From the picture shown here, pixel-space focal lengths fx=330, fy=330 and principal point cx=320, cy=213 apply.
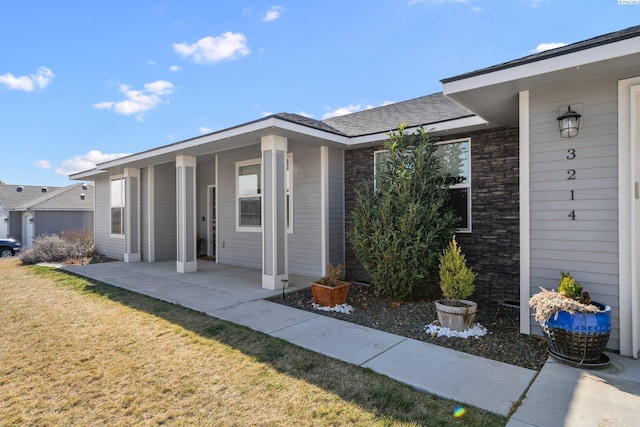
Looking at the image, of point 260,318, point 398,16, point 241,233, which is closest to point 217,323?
point 260,318

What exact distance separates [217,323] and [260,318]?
0.59 meters

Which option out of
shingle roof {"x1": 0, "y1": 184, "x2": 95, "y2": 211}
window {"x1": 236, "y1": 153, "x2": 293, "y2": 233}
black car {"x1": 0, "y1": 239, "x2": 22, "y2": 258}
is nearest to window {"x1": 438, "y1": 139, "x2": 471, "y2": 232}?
window {"x1": 236, "y1": 153, "x2": 293, "y2": 233}

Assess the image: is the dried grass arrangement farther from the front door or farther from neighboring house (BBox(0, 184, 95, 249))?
neighboring house (BBox(0, 184, 95, 249))

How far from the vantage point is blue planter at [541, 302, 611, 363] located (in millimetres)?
3092

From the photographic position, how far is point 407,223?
513 cm

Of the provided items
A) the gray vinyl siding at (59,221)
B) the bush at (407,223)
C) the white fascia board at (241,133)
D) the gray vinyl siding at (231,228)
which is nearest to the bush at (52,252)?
the white fascia board at (241,133)

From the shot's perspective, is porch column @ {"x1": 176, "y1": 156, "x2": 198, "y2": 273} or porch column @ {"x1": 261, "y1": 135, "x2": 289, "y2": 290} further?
porch column @ {"x1": 176, "y1": 156, "x2": 198, "y2": 273}

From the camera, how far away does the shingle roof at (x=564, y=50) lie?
307cm

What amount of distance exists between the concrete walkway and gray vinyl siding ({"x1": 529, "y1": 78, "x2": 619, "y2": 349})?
91cm

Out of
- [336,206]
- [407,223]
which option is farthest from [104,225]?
[407,223]

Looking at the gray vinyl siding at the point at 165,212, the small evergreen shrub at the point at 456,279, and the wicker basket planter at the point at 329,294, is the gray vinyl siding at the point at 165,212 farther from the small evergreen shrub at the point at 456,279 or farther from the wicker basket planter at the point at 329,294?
the small evergreen shrub at the point at 456,279

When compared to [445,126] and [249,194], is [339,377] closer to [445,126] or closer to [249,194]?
[445,126]

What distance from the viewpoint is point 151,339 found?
4004mm

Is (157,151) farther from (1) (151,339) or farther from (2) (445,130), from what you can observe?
(2) (445,130)
